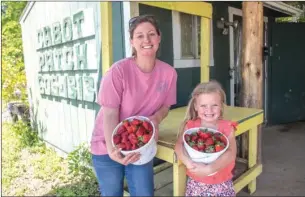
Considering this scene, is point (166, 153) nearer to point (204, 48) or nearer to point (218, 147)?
point (218, 147)

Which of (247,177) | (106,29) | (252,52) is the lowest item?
(247,177)

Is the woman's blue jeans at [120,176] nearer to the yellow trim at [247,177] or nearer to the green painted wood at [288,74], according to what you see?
the yellow trim at [247,177]

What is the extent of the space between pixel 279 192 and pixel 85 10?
1774mm

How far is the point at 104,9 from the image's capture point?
1197 millimetres

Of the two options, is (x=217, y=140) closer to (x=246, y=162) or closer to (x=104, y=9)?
(x=104, y=9)

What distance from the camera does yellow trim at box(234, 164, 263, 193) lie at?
4.33ft

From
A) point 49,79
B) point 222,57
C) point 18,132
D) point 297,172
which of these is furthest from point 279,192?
point 18,132

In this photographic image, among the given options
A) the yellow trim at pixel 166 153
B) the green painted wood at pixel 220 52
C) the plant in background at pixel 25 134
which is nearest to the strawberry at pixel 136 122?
the yellow trim at pixel 166 153

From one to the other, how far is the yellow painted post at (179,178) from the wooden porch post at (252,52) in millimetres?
753

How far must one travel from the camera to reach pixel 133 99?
895mm

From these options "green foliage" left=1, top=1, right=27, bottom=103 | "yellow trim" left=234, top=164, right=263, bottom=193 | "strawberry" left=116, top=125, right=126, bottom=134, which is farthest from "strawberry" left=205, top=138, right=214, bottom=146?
"green foliage" left=1, top=1, right=27, bottom=103

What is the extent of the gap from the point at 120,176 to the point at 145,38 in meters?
0.48

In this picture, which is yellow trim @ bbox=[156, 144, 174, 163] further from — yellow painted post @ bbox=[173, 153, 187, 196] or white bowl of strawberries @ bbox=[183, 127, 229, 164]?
white bowl of strawberries @ bbox=[183, 127, 229, 164]

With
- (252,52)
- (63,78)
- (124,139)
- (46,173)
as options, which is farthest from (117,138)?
(63,78)
